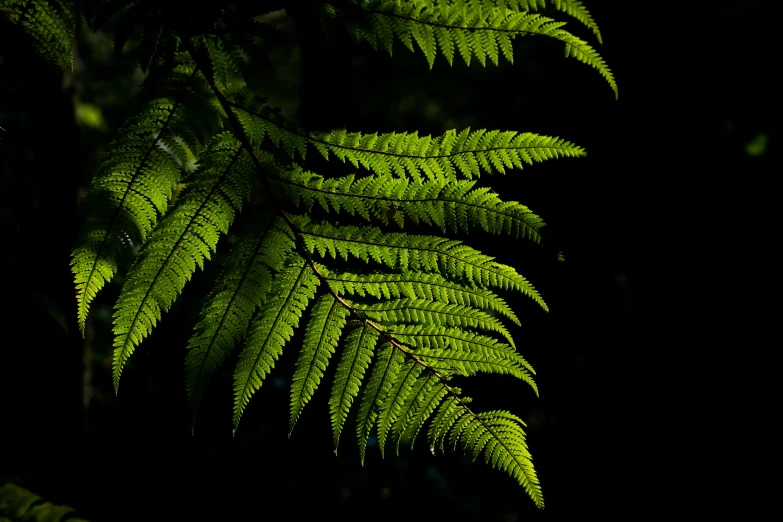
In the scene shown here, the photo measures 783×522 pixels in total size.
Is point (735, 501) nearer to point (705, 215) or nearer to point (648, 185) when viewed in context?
point (705, 215)

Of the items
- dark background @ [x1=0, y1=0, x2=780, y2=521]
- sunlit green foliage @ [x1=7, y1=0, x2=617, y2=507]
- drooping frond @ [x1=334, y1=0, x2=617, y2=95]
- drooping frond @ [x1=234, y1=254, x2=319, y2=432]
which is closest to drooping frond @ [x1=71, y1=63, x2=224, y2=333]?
sunlit green foliage @ [x1=7, y1=0, x2=617, y2=507]

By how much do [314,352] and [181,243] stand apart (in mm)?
303

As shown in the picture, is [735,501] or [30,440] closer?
[30,440]

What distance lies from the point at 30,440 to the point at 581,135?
145 inches

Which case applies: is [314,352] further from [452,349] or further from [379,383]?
[452,349]

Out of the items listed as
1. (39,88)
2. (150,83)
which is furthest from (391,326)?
(39,88)

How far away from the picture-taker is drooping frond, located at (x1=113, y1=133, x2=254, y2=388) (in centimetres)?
89

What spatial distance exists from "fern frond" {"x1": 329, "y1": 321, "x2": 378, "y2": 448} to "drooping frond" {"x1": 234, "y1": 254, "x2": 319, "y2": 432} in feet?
0.36

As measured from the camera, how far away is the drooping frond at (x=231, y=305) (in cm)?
91

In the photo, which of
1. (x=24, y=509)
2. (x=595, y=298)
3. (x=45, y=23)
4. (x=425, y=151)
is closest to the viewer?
(x=24, y=509)

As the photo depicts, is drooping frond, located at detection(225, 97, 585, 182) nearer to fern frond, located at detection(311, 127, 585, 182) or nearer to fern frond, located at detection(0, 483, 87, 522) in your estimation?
fern frond, located at detection(311, 127, 585, 182)

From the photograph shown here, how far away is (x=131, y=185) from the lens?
0.91m

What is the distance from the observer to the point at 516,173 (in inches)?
150

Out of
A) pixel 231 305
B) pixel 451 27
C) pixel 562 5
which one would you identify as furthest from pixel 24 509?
pixel 562 5
